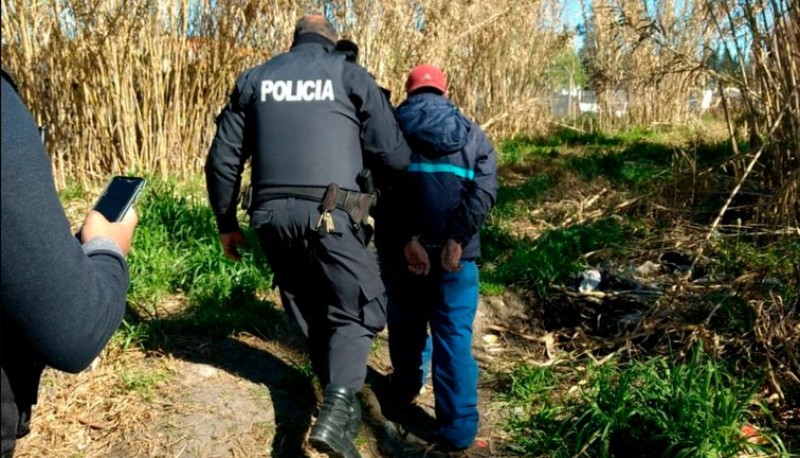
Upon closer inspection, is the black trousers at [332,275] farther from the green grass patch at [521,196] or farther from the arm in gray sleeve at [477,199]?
the green grass patch at [521,196]

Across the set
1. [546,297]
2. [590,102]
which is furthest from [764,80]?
[590,102]

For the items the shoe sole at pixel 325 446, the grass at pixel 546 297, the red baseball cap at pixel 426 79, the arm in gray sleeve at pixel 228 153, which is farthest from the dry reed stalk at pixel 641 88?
the shoe sole at pixel 325 446

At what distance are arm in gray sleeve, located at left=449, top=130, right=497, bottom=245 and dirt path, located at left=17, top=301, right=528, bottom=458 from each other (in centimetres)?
103

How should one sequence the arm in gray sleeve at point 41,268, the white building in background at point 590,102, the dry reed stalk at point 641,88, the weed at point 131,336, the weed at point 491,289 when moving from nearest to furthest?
the arm in gray sleeve at point 41,268 < the weed at point 131,336 < the weed at point 491,289 < the dry reed stalk at point 641,88 < the white building in background at point 590,102

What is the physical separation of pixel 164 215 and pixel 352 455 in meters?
3.19

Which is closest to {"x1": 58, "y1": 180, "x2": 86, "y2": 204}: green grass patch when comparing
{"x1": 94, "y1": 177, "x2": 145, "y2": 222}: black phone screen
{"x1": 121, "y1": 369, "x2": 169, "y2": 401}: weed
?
{"x1": 121, "y1": 369, "x2": 169, "y2": 401}: weed

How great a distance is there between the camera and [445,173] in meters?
3.53

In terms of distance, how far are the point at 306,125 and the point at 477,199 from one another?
89 centimetres

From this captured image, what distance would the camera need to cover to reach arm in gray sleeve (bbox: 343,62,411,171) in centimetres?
323

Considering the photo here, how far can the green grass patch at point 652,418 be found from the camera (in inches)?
122

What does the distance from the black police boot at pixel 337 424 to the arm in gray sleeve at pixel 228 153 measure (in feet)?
3.27

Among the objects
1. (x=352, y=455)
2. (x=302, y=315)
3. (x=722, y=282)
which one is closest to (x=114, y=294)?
(x=352, y=455)

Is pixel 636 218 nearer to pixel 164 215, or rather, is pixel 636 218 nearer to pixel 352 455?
pixel 164 215

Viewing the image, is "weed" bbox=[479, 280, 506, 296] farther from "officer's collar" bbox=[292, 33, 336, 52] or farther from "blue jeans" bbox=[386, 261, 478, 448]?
"officer's collar" bbox=[292, 33, 336, 52]
